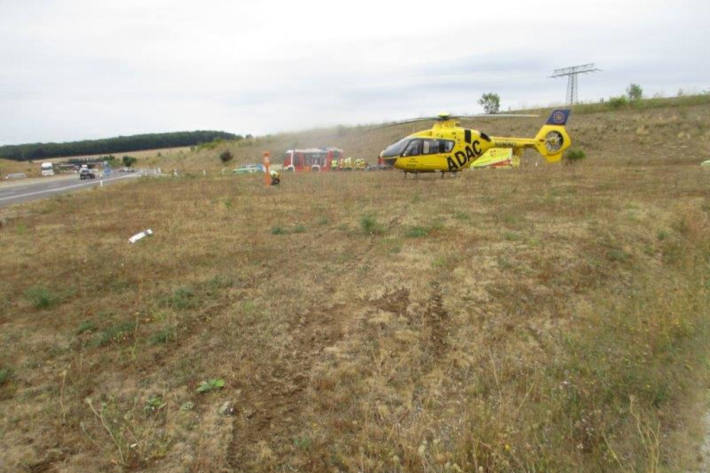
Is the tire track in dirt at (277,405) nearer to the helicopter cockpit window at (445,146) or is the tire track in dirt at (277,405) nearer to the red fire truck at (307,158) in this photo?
the helicopter cockpit window at (445,146)

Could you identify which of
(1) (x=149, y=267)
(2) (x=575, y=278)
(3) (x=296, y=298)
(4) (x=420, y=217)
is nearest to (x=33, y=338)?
(1) (x=149, y=267)

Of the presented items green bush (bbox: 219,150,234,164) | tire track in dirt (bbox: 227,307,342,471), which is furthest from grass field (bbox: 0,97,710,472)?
green bush (bbox: 219,150,234,164)

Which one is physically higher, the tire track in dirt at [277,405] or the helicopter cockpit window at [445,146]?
the helicopter cockpit window at [445,146]

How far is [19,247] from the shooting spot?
984 centimetres

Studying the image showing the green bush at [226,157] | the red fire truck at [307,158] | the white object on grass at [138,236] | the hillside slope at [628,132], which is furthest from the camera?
the green bush at [226,157]

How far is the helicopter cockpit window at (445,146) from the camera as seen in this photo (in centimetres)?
1838

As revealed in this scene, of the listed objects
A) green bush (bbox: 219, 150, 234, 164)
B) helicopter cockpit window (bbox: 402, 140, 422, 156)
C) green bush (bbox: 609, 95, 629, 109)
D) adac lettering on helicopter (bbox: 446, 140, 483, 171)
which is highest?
green bush (bbox: 609, 95, 629, 109)

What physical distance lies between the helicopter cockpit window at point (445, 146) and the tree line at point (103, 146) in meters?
87.4

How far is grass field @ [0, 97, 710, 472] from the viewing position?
3182 millimetres

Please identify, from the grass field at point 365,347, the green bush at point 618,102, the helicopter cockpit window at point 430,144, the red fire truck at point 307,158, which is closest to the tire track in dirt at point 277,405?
the grass field at point 365,347

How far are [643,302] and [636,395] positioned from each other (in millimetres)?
2557

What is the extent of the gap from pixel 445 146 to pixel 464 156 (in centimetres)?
121

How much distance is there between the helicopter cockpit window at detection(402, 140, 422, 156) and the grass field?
28.0 ft

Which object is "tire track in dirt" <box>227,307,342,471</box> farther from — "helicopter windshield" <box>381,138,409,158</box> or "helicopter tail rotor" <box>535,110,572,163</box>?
"helicopter tail rotor" <box>535,110,572,163</box>
